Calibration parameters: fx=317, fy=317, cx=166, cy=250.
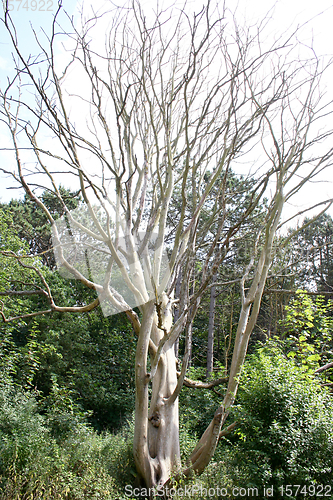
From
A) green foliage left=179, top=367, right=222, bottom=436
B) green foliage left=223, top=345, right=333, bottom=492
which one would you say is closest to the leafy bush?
green foliage left=223, top=345, right=333, bottom=492

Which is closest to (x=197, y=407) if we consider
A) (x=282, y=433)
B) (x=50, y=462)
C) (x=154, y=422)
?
(x=154, y=422)

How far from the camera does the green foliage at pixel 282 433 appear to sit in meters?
2.46

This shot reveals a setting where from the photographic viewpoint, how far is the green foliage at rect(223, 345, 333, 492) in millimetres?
2457

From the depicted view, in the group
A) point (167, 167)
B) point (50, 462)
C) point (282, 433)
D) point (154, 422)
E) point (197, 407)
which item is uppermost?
point (167, 167)

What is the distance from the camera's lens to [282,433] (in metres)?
2.52

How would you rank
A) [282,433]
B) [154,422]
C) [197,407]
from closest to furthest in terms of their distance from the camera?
[282,433] < [154,422] < [197,407]

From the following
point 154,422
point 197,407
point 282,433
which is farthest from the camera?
point 197,407

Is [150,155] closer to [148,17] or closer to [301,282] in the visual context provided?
[148,17]

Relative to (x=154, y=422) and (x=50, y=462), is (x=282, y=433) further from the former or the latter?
(x=50, y=462)

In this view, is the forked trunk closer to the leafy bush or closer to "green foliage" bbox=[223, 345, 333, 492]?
the leafy bush

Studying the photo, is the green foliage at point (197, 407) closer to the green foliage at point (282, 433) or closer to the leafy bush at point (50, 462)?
the leafy bush at point (50, 462)

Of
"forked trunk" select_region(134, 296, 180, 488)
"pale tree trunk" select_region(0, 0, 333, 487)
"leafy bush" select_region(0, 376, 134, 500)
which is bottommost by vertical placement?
"leafy bush" select_region(0, 376, 134, 500)

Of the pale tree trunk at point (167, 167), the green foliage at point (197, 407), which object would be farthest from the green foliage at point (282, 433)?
the green foliage at point (197, 407)

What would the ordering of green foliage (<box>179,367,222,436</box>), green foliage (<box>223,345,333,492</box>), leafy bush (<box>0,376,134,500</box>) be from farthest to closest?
green foliage (<box>179,367,222,436</box>) < leafy bush (<box>0,376,134,500</box>) < green foliage (<box>223,345,333,492</box>)
